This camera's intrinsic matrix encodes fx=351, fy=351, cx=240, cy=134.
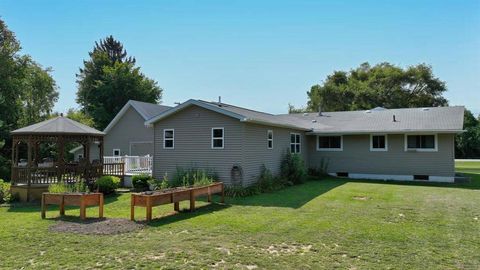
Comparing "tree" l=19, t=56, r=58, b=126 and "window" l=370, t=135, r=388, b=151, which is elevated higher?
"tree" l=19, t=56, r=58, b=126

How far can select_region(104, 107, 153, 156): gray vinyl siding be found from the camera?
2404 centimetres

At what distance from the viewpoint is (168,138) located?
51.0 feet

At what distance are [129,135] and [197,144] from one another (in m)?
11.9

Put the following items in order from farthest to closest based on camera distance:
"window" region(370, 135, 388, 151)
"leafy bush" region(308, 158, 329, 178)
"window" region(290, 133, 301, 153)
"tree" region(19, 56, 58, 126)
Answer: "tree" region(19, 56, 58, 126)
"leafy bush" region(308, 158, 329, 178)
"window" region(370, 135, 388, 151)
"window" region(290, 133, 301, 153)

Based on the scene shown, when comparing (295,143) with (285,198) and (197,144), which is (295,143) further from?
(285,198)

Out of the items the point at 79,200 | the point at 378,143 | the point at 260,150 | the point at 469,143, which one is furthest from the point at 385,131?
the point at 469,143

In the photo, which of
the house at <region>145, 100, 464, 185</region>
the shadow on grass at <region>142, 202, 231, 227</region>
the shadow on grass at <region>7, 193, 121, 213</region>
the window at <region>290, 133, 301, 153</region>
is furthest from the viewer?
the window at <region>290, 133, 301, 153</region>

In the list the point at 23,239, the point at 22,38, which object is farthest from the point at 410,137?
the point at 22,38

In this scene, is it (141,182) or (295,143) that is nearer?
(141,182)

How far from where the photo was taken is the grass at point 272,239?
539 centimetres

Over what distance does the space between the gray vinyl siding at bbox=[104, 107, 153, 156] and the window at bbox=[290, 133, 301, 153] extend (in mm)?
10091

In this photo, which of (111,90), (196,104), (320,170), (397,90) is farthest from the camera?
(397,90)

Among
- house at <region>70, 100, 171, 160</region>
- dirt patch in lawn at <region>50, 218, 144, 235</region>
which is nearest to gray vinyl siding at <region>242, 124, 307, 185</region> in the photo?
dirt patch in lawn at <region>50, 218, 144, 235</region>

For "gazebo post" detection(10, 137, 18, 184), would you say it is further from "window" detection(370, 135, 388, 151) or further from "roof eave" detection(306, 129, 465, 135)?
"window" detection(370, 135, 388, 151)
